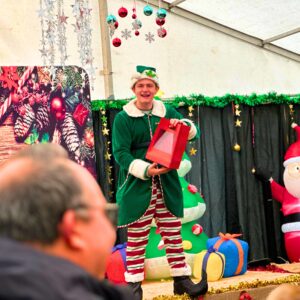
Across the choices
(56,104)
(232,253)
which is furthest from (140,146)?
(232,253)

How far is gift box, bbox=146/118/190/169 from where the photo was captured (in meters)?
2.75

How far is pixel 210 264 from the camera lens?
13.1 ft

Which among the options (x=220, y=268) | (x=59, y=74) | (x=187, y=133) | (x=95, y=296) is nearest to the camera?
(x=95, y=296)

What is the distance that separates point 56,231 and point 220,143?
4.52 m

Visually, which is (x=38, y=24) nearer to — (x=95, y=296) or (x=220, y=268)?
(x=220, y=268)

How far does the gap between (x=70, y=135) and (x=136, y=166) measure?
102 centimetres

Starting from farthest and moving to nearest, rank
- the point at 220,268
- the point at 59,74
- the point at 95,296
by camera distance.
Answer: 1. the point at 220,268
2. the point at 59,74
3. the point at 95,296

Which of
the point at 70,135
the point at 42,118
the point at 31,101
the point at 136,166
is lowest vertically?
the point at 136,166

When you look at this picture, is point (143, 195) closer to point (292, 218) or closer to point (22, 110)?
point (22, 110)

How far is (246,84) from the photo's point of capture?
554 cm

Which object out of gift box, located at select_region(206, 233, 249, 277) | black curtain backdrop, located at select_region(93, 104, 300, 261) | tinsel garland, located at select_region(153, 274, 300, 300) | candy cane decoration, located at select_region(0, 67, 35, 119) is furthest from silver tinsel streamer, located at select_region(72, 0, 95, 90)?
tinsel garland, located at select_region(153, 274, 300, 300)

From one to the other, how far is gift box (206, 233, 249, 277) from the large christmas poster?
114cm

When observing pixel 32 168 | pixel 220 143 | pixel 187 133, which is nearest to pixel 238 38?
pixel 220 143

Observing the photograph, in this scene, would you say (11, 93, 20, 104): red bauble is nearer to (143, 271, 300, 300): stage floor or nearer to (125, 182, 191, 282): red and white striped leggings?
(125, 182, 191, 282): red and white striped leggings
